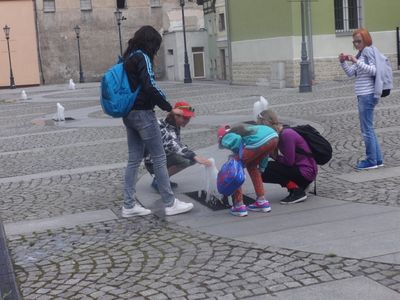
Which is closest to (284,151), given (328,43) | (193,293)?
(193,293)

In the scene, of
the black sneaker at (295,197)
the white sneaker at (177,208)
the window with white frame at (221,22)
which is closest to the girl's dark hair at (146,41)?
the white sneaker at (177,208)

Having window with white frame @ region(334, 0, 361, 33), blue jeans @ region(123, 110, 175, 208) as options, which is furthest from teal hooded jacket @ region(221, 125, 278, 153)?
window with white frame @ region(334, 0, 361, 33)

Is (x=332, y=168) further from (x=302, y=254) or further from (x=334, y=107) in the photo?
(x=334, y=107)

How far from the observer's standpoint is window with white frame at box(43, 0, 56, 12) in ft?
167

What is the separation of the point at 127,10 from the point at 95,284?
49.9 meters

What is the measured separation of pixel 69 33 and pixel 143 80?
156 ft

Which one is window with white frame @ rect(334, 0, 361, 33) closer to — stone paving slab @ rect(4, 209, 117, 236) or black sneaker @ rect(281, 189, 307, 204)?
black sneaker @ rect(281, 189, 307, 204)

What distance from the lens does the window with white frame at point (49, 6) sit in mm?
50772

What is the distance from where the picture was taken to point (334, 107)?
15.3m

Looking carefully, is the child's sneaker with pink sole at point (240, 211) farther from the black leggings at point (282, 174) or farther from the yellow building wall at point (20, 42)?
the yellow building wall at point (20, 42)

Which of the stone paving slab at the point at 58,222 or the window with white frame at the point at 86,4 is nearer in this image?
the stone paving slab at the point at 58,222

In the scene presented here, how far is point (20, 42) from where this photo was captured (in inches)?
1982

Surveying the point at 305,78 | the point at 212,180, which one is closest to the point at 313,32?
the point at 305,78

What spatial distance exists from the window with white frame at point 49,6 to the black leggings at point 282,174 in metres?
47.6
